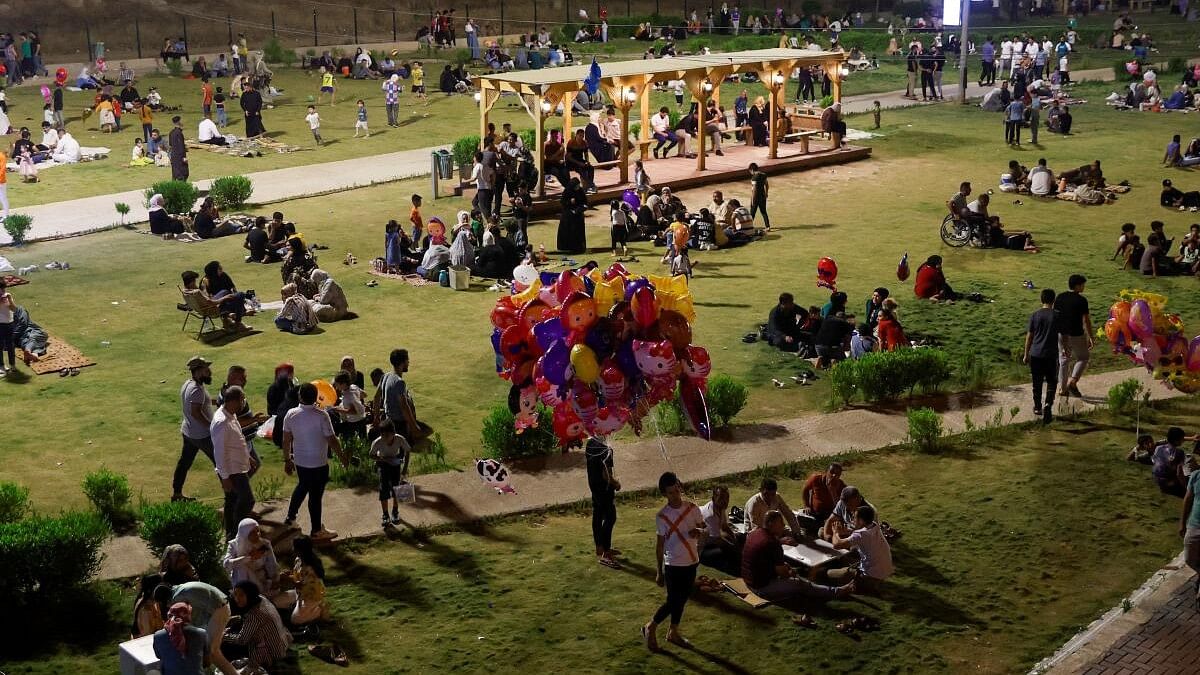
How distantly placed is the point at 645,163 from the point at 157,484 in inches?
767

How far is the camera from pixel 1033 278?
907 inches

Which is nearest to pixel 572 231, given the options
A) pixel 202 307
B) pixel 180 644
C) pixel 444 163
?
pixel 444 163

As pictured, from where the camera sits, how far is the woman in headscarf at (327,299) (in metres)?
21.0

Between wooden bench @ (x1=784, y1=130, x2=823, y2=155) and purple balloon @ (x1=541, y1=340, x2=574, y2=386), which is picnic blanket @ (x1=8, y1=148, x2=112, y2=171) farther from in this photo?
purple balloon @ (x1=541, y1=340, x2=574, y2=386)

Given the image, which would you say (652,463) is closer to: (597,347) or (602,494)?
(602,494)

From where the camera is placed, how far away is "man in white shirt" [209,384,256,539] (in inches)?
500

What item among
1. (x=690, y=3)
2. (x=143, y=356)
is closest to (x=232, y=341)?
(x=143, y=356)

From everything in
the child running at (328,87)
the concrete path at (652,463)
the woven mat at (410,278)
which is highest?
the child running at (328,87)

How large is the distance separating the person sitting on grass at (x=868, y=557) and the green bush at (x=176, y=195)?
62.4ft

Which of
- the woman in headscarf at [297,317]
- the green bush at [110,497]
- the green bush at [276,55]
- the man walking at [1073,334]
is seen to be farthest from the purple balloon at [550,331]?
the green bush at [276,55]

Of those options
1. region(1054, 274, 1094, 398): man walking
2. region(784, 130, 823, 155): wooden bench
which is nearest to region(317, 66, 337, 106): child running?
region(784, 130, 823, 155): wooden bench

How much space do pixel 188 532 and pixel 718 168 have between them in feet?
69.6

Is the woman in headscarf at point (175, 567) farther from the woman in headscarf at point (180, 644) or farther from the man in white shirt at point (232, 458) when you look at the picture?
the man in white shirt at point (232, 458)

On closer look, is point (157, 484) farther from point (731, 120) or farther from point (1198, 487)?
point (731, 120)
